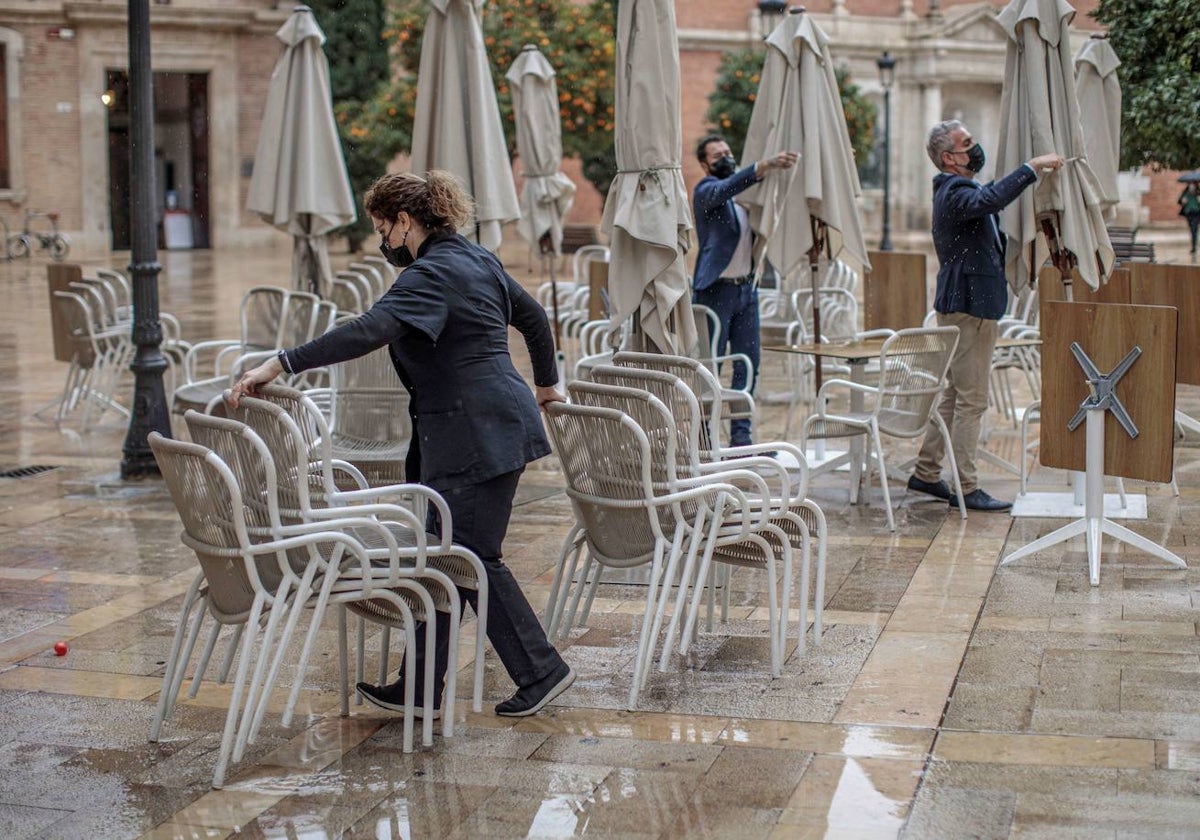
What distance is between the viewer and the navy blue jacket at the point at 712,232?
29.5 ft

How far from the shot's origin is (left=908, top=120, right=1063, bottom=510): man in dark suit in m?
7.82

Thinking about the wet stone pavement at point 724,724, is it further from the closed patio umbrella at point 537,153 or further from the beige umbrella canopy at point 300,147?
the closed patio umbrella at point 537,153

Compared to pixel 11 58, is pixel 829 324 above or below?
below

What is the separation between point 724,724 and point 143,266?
559 cm

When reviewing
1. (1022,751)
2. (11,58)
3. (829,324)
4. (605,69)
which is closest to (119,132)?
(11,58)

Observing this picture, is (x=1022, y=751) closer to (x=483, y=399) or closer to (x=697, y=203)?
(x=483, y=399)

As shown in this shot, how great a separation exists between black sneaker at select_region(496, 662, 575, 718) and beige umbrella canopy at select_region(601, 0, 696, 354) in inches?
95.2

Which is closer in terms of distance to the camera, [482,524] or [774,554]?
[482,524]

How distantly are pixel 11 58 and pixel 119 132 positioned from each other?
3.10 metres

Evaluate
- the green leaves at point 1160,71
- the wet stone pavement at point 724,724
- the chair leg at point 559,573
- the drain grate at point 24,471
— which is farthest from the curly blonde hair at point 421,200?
the green leaves at point 1160,71

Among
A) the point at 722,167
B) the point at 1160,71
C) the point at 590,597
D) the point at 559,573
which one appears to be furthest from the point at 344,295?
the point at 559,573

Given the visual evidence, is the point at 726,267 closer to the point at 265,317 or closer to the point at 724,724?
the point at 265,317

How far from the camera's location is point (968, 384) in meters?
7.96

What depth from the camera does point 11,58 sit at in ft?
110
